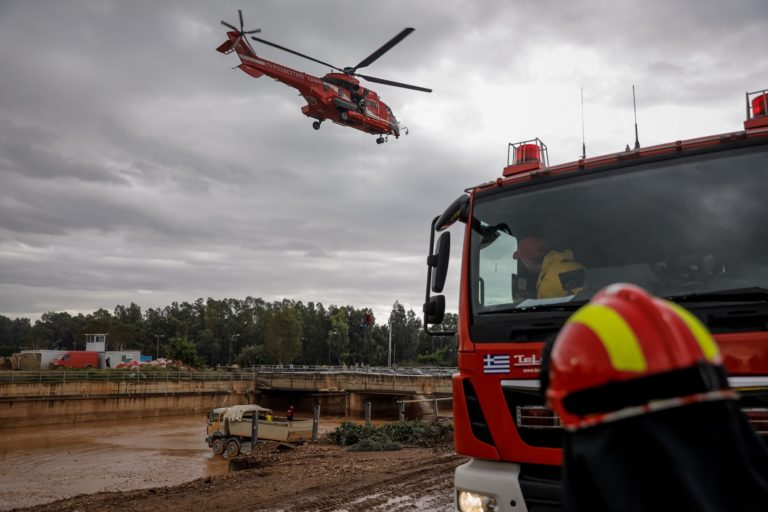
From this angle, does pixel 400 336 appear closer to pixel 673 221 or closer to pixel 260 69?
pixel 260 69

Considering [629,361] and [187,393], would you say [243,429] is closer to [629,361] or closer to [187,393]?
[629,361]

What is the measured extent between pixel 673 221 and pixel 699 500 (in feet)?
10.5

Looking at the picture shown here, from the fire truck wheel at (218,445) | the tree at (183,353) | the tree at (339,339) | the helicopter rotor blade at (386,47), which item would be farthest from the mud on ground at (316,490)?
the tree at (339,339)

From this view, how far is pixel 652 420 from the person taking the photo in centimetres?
151

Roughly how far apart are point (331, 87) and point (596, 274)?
888 inches

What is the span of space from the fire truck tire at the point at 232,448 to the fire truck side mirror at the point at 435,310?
671 inches

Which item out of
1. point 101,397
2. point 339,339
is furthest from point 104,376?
point 339,339

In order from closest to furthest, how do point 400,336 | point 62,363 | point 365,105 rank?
point 365,105 < point 62,363 < point 400,336

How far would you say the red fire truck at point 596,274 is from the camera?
12.5 feet

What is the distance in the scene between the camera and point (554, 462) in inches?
157

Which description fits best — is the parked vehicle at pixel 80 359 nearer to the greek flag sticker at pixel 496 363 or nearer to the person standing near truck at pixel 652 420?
the greek flag sticker at pixel 496 363

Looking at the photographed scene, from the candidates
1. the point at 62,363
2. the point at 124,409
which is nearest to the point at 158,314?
the point at 62,363

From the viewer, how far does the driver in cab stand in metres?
4.40

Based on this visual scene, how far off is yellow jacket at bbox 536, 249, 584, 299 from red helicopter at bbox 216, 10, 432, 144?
18.9m
